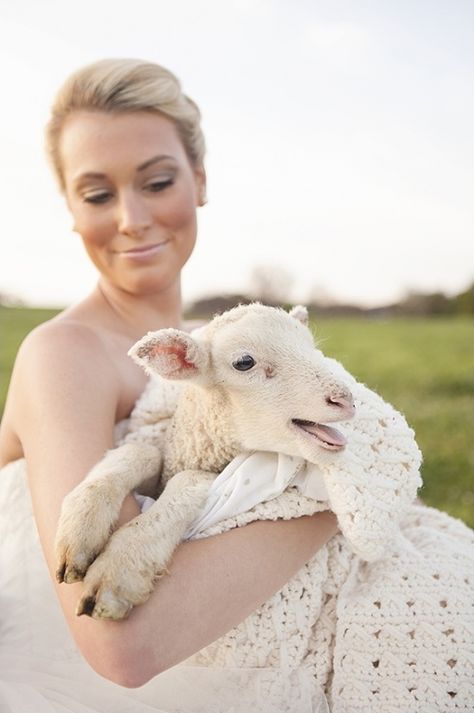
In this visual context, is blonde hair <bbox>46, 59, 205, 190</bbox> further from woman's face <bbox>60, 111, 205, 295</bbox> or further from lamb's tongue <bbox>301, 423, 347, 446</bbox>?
lamb's tongue <bbox>301, 423, 347, 446</bbox>

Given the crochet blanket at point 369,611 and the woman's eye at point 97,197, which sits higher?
the woman's eye at point 97,197

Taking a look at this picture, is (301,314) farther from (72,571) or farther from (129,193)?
(72,571)

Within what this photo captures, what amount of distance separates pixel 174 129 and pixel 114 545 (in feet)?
5.82

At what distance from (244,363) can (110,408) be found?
0.52 m

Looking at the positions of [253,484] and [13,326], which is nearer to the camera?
[253,484]

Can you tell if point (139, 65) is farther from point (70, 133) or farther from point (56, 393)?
point (56, 393)

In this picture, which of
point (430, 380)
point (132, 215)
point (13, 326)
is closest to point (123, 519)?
point (132, 215)

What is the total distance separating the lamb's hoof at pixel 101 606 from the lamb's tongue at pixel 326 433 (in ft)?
1.99

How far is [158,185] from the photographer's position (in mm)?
2715

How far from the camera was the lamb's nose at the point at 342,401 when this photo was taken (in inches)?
68.5

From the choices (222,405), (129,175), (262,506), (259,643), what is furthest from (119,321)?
(259,643)

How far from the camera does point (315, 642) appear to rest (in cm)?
197

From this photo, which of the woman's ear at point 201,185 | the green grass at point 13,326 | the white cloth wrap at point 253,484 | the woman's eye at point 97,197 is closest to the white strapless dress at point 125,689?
the white cloth wrap at point 253,484

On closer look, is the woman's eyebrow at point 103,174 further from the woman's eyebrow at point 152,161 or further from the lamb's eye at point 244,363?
the lamb's eye at point 244,363
